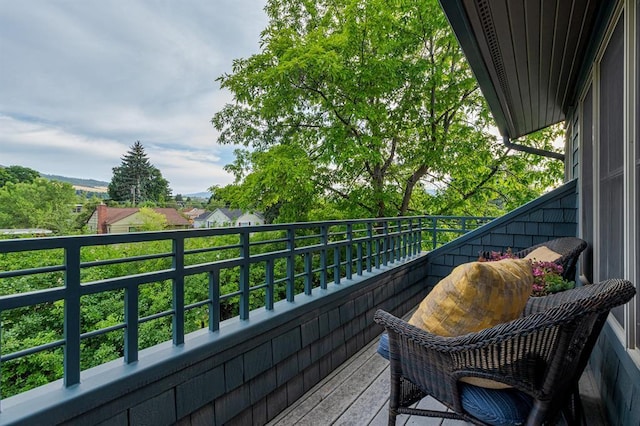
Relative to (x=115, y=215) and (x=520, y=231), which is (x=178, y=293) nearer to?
(x=520, y=231)

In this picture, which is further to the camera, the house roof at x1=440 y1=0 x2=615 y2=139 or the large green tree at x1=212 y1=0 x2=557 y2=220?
the large green tree at x1=212 y1=0 x2=557 y2=220

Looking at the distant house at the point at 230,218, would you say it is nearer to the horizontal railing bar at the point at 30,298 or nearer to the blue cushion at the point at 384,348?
the blue cushion at the point at 384,348

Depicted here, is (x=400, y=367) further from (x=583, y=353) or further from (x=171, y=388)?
(x=171, y=388)

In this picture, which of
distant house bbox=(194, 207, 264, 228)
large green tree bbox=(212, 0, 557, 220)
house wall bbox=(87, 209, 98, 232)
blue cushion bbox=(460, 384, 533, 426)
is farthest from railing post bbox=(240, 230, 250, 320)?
house wall bbox=(87, 209, 98, 232)

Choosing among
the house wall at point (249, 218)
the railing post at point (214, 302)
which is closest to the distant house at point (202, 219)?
the house wall at point (249, 218)

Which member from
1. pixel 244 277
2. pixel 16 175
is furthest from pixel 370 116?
pixel 16 175

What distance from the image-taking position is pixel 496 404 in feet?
4.46

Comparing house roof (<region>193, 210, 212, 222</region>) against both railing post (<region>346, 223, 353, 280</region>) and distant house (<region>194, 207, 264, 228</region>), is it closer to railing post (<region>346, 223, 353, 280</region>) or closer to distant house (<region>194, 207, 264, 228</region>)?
distant house (<region>194, 207, 264, 228</region>)

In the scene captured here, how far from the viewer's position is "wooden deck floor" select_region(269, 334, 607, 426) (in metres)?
2.12

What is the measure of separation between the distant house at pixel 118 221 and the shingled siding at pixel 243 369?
18738 mm

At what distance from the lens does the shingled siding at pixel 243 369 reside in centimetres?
144

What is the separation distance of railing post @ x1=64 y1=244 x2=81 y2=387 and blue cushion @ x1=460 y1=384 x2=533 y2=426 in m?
1.40

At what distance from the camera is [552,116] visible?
489cm

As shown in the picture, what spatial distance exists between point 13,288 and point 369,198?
9678mm
